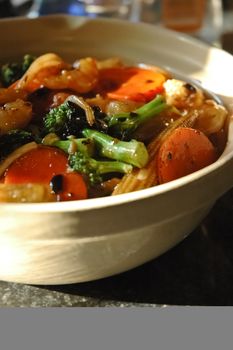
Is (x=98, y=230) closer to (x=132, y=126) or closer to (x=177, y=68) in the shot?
(x=132, y=126)

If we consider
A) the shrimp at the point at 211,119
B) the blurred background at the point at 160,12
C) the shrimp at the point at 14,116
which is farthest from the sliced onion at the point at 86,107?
the blurred background at the point at 160,12

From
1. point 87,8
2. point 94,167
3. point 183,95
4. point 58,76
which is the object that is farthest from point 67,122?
point 87,8

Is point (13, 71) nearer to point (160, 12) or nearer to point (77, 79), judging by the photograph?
point (77, 79)

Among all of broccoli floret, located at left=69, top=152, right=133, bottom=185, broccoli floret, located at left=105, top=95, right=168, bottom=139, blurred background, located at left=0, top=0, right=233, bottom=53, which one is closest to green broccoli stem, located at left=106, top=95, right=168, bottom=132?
broccoli floret, located at left=105, top=95, right=168, bottom=139

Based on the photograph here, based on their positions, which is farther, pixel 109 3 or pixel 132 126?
pixel 109 3

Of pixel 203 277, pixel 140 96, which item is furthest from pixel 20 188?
pixel 140 96

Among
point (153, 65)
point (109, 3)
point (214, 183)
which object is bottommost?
point (109, 3)
